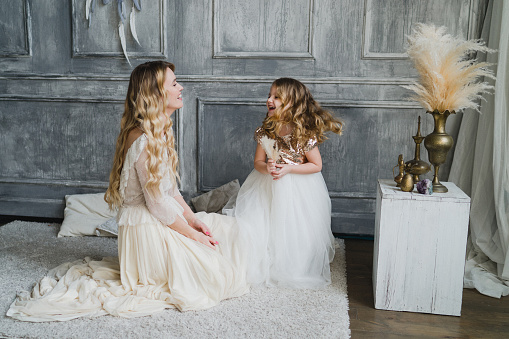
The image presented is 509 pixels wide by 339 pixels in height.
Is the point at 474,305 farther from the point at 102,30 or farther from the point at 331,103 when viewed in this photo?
the point at 102,30

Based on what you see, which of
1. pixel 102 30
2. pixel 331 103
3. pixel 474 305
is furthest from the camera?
pixel 102 30

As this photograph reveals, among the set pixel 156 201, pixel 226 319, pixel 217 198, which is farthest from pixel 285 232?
pixel 217 198

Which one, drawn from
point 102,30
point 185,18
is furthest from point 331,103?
point 102,30

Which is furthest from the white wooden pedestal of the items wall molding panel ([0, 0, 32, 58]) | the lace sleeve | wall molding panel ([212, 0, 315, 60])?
wall molding panel ([0, 0, 32, 58])

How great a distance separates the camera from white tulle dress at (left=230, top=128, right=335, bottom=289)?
2219 mm

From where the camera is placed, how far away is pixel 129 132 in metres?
2.05

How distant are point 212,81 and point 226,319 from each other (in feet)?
5.59

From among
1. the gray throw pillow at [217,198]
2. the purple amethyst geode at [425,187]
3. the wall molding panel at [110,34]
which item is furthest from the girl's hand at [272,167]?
the wall molding panel at [110,34]

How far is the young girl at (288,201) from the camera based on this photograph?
7.34 ft

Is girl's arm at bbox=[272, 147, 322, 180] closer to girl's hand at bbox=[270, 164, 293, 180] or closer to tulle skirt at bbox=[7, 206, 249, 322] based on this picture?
girl's hand at bbox=[270, 164, 293, 180]

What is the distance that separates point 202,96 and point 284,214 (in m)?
1.23

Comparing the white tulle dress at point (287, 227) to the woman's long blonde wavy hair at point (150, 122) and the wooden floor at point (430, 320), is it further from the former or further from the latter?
the woman's long blonde wavy hair at point (150, 122)

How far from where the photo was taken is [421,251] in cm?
199

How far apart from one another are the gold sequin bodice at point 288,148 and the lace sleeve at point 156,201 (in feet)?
2.16
